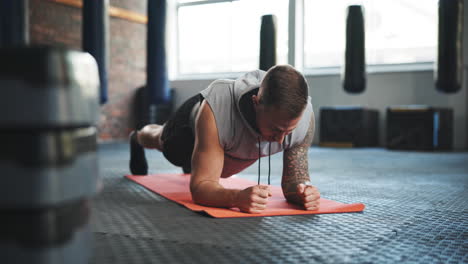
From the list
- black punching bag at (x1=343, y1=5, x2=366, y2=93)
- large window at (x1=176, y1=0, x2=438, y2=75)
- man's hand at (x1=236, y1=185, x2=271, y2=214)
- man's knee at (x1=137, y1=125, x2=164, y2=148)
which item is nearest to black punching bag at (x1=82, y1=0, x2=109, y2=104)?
man's knee at (x1=137, y1=125, x2=164, y2=148)

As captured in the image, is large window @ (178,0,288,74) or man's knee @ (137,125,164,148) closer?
man's knee @ (137,125,164,148)

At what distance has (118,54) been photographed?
21.9 feet

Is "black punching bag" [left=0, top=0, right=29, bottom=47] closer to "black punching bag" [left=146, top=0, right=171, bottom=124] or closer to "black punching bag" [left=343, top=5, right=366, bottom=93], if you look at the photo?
"black punching bag" [left=146, top=0, right=171, bottom=124]

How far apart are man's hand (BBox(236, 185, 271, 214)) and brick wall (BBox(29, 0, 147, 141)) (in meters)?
5.09

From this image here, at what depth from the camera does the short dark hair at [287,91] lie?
1.29m

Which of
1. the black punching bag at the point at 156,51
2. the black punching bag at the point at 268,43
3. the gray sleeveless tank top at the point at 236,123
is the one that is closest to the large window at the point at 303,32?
the black punching bag at the point at 268,43

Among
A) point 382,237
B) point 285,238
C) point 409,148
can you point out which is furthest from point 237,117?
point 409,148

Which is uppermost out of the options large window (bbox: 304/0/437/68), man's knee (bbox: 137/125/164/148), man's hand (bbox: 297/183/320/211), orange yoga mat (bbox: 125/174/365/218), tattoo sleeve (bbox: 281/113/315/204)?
large window (bbox: 304/0/437/68)

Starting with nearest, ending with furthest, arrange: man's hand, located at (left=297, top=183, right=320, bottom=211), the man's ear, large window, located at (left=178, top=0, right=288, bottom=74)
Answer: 1. the man's ear
2. man's hand, located at (left=297, top=183, right=320, bottom=211)
3. large window, located at (left=178, top=0, right=288, bottom=74)

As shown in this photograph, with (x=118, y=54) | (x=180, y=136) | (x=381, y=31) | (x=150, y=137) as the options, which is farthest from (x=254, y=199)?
(x=118, y=54)

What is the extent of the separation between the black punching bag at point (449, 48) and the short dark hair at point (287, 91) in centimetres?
124

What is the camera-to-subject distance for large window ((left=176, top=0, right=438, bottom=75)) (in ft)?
19.4

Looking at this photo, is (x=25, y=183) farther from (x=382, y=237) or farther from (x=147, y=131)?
(x=147, y=131)

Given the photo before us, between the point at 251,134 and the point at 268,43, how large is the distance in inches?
42.4
